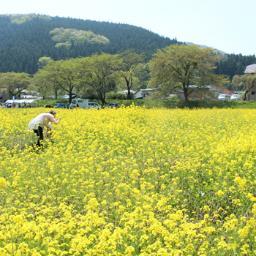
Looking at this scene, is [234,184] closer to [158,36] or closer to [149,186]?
[149,186]

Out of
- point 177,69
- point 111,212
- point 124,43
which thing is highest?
point 124,43

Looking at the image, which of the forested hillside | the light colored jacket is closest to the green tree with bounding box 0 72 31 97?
the forested hillside

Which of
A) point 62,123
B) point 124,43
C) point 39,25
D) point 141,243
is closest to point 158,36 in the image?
point 124,43

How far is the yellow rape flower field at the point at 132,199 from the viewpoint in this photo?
505 cm

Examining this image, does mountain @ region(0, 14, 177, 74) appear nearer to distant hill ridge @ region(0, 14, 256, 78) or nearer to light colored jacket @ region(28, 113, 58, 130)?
distant hill ridge @ region(0, 14, 256, 78)

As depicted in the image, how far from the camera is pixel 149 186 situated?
25.8 feet

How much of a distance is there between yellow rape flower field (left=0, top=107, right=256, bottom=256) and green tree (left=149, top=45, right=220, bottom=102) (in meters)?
37.7

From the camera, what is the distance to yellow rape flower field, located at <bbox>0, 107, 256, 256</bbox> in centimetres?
505

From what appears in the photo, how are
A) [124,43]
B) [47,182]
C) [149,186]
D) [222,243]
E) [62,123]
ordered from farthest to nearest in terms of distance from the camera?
[124,43] → [62,123] → [47,182] → [149,186] → [222,243]

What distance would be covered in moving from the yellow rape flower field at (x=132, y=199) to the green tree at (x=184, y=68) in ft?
124

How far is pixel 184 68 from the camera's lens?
2066 inches

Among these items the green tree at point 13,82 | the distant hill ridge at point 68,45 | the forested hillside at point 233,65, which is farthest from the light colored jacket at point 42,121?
the distant hill ridge at point 68,45

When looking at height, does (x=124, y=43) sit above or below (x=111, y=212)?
above

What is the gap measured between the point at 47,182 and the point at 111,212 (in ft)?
6.60
